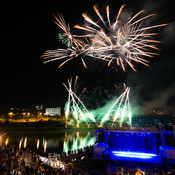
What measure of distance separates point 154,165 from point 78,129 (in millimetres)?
33645

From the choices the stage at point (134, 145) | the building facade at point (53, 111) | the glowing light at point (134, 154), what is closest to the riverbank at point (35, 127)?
the stage at point (134, 145)

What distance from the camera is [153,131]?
16.3 metres

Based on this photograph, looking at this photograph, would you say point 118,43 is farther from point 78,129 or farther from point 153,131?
point 78,129

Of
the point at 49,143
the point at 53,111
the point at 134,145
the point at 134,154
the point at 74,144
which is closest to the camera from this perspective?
the point at 134,154

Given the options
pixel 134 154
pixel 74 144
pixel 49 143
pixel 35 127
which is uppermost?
pixel 134 154

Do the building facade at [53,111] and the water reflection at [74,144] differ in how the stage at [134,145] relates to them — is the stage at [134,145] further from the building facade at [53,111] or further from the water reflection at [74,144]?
the building facade at [53,111]

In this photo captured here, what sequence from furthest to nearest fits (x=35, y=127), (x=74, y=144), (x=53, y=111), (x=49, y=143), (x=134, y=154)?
1. (x=53, y=111)
2. (x=35, y=127)
3. (x=49, y=143)
4. (x=74, y=144)
5. (x=134, y=154)

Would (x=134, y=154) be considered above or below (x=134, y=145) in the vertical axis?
below

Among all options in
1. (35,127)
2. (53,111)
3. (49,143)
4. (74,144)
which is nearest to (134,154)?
(74,144)

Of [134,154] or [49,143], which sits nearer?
[134,154]

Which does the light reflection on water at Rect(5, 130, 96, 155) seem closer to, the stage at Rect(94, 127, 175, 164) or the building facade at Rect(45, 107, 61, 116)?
the stage at Rect(94, 127, 175, 164)

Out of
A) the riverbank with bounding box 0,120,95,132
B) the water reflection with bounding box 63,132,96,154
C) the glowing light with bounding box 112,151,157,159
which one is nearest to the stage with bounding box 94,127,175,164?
the glowing light with bounding box 112,151,157,159

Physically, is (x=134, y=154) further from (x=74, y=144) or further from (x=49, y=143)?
(x=49, y=143)

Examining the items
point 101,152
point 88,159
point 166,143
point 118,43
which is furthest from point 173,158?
point 118,43
